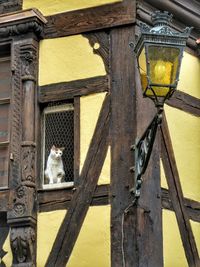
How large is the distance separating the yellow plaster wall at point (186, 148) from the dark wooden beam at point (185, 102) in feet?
0.18

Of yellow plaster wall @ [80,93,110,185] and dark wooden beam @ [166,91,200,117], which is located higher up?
dark wooden beam @ [166,91,200,117]

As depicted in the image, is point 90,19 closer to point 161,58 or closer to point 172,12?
point 172,12

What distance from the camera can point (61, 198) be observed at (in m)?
8.18

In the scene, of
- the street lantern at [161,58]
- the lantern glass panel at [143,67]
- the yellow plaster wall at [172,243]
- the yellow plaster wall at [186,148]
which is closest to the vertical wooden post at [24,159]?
the yellow plaster wall at [172,243]

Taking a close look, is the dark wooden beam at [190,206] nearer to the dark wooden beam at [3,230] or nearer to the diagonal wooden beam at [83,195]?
the diagonal wooden beam at [83,195]

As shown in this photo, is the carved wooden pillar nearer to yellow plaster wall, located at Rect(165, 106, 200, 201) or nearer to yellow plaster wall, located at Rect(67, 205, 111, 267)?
yellow plaster wall, located at Rect(67, 205, 111, 267)

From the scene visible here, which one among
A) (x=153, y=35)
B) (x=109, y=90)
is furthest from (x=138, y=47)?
(x=109, y=90)

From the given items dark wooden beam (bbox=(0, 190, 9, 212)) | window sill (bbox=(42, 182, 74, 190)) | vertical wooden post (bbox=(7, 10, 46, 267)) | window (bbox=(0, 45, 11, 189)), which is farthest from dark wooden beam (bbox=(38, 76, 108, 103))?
dark wooden beam (bbox=(0, 190, 9, 212))

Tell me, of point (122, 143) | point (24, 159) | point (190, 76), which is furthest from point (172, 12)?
point (24, 159)

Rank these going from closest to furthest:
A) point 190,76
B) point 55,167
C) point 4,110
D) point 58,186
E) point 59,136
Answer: point 58,186
point 55,167
point 59,136
point 4,110
point 190,76

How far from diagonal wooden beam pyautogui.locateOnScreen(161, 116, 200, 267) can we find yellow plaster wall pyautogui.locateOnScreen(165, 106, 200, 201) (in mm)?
168

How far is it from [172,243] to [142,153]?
1124 millimetres

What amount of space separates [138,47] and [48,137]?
1985 mm

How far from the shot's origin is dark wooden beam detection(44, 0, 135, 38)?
8398 mm
